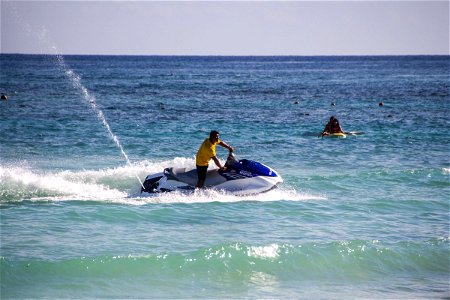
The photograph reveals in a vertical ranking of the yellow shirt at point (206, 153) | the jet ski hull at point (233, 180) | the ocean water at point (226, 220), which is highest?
the yellow shirt at point (206, 153)

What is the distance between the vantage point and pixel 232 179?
52.7 feet

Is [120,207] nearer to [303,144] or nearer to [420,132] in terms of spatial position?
[303,144]

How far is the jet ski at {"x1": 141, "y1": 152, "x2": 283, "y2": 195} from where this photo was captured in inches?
629

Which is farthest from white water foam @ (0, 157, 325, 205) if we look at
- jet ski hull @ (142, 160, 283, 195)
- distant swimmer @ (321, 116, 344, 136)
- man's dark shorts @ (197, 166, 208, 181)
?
distant swimmer @ (321, 116, 344, 136)

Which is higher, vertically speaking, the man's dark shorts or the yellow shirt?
the yellow shirt

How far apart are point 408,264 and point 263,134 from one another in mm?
16120

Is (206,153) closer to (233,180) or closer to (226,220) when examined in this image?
(233,180)

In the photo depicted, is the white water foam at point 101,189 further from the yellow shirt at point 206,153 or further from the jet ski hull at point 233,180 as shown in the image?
the yellow shirt at point 206,153

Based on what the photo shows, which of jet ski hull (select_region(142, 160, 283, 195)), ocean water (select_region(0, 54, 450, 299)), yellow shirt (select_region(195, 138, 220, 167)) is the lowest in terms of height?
ocean water (select_region(0, 54, 450, 299))

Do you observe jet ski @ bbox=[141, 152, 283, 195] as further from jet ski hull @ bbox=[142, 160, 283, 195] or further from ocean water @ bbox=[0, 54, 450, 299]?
ocean water @ bbox=[0, 54, 450, 299]

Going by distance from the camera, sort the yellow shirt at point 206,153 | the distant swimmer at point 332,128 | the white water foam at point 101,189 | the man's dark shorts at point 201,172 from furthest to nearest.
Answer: the distant swimmer at point 332,128 → the white water foam at point 101,189 → the man's dark shorts at point 201,172 → the yellow shirt at point 206,153

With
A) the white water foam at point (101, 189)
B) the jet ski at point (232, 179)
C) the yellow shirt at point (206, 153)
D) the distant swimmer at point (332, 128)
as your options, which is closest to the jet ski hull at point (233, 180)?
the jet ski at point (232, 179)

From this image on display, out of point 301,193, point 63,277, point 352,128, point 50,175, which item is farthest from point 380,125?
point 63,277

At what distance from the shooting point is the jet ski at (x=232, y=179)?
15977mm
